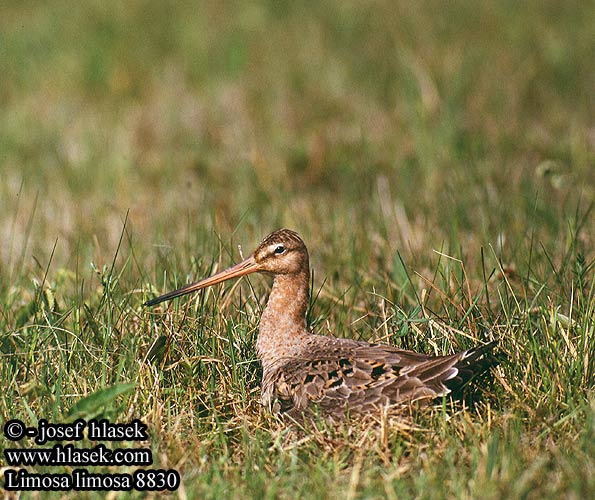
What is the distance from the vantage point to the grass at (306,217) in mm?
4062

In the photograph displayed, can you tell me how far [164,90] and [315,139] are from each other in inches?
84.9

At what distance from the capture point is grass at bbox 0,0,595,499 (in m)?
4.06

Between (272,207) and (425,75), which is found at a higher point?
Answer: (425,75)

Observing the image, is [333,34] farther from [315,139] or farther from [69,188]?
[69,188]

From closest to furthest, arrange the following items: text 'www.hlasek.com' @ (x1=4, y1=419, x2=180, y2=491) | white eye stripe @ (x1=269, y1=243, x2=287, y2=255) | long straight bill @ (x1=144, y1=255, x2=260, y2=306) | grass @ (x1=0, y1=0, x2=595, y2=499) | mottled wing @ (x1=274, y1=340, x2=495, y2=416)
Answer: text 'www.hlasek.com' @ (x1=4, y1=419, x2=180, y2=491)
grass @ (x1=0, y1=0, x2=595, y2=499)
mottled wing @ (x1=274, y1=340, x2=495, y2=416)
long straight bill @ (x1=144, y1=255, x2=260, y2=306)
white eye stripe @ (x1=269, y1=243, x2=287, y2=255)

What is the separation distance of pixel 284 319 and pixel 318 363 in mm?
375

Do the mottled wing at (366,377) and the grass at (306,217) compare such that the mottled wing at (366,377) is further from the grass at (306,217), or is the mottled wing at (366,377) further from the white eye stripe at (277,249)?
the white eye stripe at (277,249)

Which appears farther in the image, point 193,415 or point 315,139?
point 315,139

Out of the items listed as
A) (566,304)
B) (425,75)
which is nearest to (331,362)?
(566,304)

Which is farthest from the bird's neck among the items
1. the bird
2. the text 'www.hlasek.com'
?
the text 'www.hlasek.com'

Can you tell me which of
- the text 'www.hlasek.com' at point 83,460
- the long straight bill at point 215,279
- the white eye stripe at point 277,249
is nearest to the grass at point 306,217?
the text 'www.hlasek.com' at point 83,460

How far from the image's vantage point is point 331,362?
176 inches

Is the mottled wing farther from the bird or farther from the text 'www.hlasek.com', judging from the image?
the text 'www.hlasek.com'

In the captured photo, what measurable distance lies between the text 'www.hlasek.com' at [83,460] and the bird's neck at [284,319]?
0.83 meters
